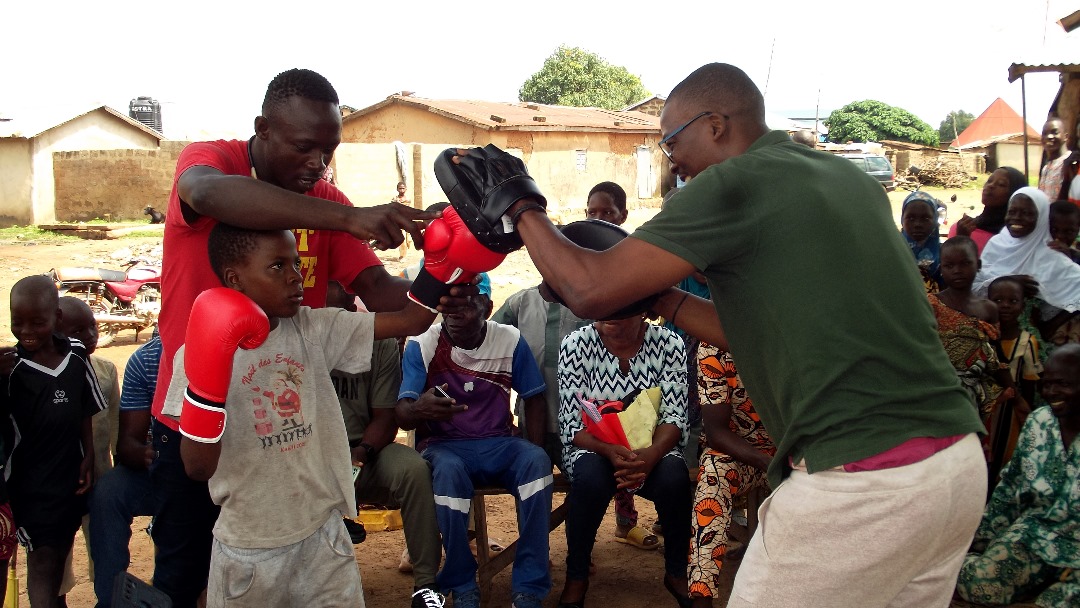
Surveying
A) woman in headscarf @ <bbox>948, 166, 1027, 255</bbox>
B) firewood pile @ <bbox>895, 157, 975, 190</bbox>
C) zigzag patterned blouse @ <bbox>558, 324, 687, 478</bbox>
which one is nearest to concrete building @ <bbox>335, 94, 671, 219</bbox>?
firewood pile @ <bbox>895, 157, 975, 190</bbox>

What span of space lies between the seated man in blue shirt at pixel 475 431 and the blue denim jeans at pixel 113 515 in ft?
4.03

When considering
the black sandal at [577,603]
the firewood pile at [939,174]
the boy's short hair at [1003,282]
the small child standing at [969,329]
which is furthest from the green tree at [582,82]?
the black sandal at [577,603]

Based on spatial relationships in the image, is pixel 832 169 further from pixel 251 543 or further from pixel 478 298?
pixel 478 298

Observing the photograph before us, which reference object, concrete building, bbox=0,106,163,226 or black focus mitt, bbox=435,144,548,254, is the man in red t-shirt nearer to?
black focus mitt, bbox=435,144,548,254

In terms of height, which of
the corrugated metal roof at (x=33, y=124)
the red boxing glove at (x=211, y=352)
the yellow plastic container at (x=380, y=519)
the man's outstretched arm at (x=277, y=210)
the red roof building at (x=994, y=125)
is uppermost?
the red roof building at (x=994, y=125)

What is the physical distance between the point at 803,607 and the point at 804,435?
1.31 ft

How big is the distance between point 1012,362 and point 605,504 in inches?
111

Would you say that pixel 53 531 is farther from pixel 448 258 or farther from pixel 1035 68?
pixel 1035 68

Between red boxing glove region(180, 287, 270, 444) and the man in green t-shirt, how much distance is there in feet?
3.57

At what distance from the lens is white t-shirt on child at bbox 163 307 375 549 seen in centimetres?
298

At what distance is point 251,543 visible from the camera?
2.96 meters

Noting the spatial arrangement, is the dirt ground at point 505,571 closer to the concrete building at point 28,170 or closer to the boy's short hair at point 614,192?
the boy's short hair at point 614,192

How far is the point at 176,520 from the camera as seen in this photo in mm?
2988

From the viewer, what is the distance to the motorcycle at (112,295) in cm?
1106
